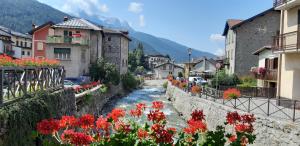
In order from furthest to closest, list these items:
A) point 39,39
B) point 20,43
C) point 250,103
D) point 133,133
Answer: point 20,43, point 39,39, point 250,103, point 133,133

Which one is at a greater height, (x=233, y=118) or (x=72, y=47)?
(x=72, y=47)

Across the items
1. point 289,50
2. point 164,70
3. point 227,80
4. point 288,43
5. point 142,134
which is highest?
point 288,43

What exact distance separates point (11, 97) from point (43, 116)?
5.03ft

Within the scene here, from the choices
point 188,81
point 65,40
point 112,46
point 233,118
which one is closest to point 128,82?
point 112,46

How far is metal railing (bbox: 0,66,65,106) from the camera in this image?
10.4m

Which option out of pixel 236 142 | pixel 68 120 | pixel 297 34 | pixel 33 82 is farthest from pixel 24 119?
pixel 297 34

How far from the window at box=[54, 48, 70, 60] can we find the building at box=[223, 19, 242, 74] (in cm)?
2174

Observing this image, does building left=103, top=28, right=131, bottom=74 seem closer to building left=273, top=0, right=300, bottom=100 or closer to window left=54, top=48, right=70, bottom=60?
window left=54, top=48, right=70, bottom=60

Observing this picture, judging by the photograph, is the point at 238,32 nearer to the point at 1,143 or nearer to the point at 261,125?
the point at 261,125

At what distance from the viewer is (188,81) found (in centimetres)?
3491

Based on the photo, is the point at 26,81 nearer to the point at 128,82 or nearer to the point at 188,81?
the point at 188,81

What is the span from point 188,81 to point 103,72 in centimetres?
1445

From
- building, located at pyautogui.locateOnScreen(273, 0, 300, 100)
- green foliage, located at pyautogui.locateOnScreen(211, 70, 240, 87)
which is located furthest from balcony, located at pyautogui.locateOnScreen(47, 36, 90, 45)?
building, located at pyautogui.locateOnScreen(273, 0, 300, 100)

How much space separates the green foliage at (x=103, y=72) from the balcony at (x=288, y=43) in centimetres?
2611
